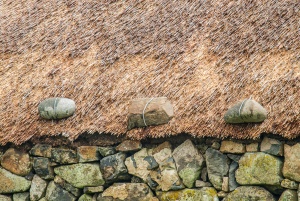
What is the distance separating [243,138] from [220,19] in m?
2.27

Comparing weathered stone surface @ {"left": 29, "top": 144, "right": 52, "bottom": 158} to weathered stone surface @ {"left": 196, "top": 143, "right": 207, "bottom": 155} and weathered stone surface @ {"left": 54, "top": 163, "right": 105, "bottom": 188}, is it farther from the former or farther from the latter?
weathered stone surface @ {"left": 196, "top": 143, "right": 207, "bottom": 155}

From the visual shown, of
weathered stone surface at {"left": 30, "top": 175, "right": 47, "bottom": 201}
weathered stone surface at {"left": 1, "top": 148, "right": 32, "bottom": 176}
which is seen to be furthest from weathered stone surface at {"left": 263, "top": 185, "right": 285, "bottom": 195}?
weathered stone surface at {"left": 1, "top": 148, "right": 32, "bottom": 176}

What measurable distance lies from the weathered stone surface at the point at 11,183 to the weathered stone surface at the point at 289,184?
10.4 feet

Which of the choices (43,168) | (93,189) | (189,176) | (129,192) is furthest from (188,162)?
(43,168)

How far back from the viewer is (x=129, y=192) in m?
6.48

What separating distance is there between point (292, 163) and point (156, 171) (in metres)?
1.56

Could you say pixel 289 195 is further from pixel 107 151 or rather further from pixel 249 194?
pixel 107 151

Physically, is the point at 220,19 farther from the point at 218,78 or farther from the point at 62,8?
the point at 62,8

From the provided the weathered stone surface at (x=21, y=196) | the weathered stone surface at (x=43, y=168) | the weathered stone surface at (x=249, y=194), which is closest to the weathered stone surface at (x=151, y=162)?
the weathered stone surface at (x=249, y=194)

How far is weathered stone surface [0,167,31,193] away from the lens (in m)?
7.04

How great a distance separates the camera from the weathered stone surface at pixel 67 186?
677cm

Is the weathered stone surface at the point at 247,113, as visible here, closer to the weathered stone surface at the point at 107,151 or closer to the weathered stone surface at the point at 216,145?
the weathered stone surface at the point at 216,145

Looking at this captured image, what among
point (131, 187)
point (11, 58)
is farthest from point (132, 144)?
point (11, 58)

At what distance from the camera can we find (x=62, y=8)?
8961 mm
